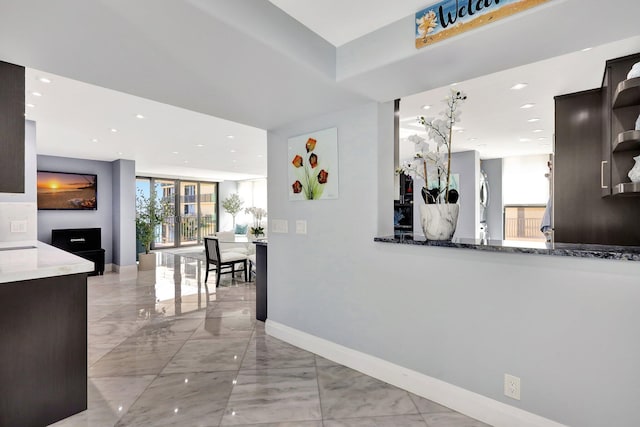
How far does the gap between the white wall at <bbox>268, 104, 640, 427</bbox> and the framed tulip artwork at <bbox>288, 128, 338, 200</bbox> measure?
0.25 ft

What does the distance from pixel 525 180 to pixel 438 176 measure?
624 centimetres

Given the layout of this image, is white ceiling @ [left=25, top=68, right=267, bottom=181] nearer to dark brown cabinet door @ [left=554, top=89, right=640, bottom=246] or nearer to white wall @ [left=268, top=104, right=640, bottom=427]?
white wall @ [left=268, top=104, right=640, bottom=427]

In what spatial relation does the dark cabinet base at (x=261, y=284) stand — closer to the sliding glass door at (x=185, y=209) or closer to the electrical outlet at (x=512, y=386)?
the electrical outlet at (x=512, y=386)

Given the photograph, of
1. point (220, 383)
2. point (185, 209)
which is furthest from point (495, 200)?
point (185, 209)

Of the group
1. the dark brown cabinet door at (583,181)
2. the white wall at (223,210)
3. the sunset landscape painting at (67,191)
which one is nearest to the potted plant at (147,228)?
the sunset landscape painting at (67,191)

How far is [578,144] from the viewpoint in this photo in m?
3.15

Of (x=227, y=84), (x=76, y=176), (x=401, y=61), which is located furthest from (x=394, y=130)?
(x=76, y=176)

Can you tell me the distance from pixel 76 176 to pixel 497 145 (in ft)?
27.1

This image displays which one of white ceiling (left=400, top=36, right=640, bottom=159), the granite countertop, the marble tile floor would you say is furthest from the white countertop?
white ceiling (left=400, top=36, right=640, bottom=159)

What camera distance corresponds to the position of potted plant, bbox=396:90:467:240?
7.18 ft

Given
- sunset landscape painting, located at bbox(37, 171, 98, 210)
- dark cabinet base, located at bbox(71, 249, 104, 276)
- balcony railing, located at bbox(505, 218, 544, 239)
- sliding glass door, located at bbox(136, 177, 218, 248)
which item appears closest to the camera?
sunset landscape painting, located at bbox(37, 171, 98, 210)

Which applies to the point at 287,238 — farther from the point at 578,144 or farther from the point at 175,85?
the point at 578,144

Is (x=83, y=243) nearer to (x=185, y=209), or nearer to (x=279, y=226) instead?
(x=185, y=209)

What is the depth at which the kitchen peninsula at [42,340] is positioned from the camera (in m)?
1.78
